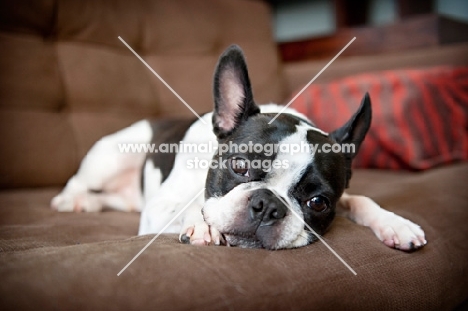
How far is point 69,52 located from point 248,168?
1823 mm

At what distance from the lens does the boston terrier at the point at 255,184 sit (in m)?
1.42

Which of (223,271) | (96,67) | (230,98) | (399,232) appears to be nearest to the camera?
(223,271)

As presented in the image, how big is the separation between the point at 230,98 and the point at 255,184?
0.45m

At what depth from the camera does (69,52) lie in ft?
9.21

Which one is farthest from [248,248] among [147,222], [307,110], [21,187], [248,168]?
[307,110]

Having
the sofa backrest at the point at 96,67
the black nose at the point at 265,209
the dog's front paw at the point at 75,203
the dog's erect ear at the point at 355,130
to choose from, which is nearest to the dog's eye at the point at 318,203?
the black nose at the point at 265,209

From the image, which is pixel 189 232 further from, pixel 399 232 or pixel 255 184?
pixel 399 232

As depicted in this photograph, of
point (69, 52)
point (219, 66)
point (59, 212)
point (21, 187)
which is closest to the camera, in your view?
point (219, 66)

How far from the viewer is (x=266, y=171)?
1.57 meters

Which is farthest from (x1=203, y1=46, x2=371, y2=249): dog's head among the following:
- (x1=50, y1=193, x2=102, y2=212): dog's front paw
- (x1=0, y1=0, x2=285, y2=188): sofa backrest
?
(x1=0, y1=0, x2=285, y2=188): sofa backrest

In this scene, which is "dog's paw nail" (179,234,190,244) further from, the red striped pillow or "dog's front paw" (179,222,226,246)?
the red striped pillow

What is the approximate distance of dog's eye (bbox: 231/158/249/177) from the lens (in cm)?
160

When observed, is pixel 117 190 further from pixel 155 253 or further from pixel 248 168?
pixel 155 253

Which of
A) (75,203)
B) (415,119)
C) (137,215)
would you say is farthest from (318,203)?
(415,119)
